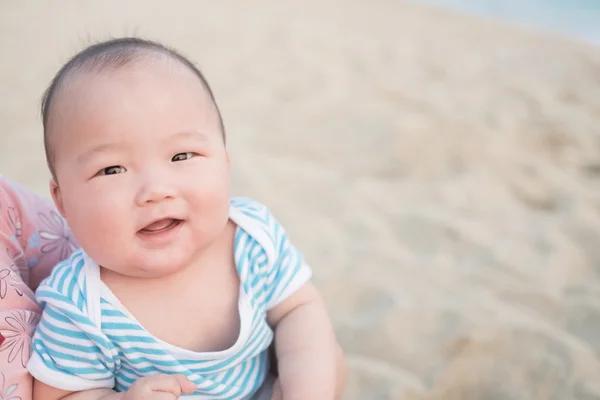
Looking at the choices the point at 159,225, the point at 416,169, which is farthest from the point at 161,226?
the point at 416,169

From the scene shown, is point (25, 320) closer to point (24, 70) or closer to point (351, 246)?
point (351, 246)

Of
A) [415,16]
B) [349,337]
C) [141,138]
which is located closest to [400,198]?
[349,337]

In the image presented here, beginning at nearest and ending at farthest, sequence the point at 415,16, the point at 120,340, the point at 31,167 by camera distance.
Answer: the point at 120,340, the point at 31,167, the point at 415,16

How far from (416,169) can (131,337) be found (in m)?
2.04

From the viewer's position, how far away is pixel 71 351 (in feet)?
3.97

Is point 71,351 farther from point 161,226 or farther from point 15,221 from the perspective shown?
point 15,221

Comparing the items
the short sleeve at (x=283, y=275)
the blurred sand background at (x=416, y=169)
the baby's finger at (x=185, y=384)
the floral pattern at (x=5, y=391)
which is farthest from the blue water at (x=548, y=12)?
the floral pattern at (x=5, y=391)

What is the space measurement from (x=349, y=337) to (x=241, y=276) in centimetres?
71

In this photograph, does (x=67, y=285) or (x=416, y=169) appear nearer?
(x=67, y=285)

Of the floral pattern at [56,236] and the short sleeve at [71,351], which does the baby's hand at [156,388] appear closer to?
the short sleeve at [71,351]

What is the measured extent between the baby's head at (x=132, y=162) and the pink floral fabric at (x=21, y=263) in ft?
0.68

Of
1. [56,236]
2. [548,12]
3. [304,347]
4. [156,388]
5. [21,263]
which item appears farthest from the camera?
[548,12]

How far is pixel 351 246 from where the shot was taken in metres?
2.42

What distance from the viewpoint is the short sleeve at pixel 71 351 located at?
120 centimetres
